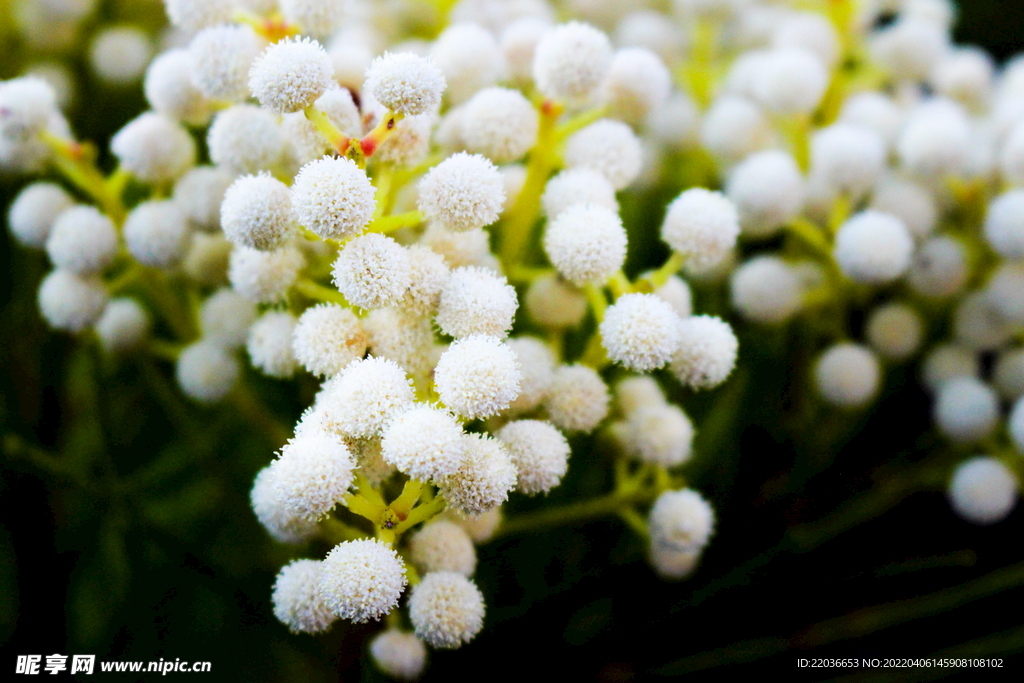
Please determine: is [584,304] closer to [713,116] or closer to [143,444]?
[713,116]

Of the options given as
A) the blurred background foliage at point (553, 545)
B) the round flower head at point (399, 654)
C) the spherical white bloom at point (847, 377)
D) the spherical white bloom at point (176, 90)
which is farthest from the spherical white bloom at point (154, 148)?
the spherical white bloom at point (847, 377)

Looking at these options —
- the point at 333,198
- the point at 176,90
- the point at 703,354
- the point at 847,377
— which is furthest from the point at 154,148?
the point at 847,377

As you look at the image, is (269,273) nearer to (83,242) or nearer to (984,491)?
(83,242)

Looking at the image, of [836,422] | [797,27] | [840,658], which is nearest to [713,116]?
[797,27]

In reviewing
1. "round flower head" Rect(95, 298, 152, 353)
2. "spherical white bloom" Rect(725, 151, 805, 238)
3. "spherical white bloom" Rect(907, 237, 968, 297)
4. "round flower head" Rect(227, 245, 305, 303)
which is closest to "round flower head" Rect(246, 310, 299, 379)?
"round flower head" Rect(227, 245, 305, 303)

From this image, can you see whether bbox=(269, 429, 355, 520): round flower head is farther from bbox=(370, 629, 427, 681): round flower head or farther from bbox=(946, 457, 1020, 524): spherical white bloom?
bbox=(946, 457, 1020, 524): spherical white bloom

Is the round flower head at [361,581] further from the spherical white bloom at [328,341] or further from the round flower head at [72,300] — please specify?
the round flower head at [72,300]
